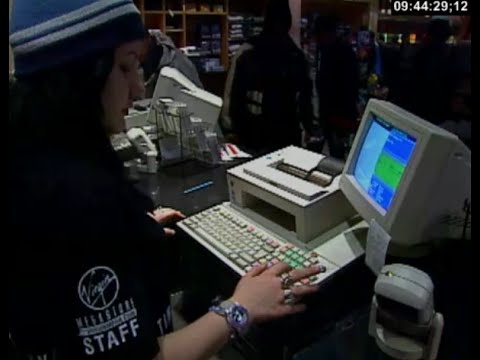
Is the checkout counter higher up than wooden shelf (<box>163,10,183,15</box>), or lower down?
lower down

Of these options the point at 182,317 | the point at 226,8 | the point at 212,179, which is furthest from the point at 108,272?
the point at 226,8

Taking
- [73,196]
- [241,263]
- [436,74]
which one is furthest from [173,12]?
[73,196]

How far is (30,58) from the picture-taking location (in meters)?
0.76

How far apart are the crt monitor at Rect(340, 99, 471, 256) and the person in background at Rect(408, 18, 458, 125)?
282cm

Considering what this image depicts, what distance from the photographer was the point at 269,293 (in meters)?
1.00

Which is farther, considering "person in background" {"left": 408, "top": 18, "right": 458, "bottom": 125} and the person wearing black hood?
"person in background" {"left": 408, "top": 18, "right": 458, "bottom": 125}

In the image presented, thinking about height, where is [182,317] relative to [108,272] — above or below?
below

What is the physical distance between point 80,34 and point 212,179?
1328 millimetres

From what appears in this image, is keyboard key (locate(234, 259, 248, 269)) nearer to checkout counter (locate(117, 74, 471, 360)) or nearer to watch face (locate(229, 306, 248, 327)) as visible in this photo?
checkout counter (locate(117, 74, 471, 360))

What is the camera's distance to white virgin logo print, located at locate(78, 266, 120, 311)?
738mm

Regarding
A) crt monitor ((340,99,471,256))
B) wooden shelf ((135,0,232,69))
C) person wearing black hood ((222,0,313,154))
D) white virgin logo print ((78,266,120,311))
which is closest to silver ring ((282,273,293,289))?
crt monitor ((340,99,471,256))

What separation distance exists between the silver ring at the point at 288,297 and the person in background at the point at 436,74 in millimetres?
3117

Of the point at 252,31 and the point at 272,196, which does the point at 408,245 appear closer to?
the point at 272,196

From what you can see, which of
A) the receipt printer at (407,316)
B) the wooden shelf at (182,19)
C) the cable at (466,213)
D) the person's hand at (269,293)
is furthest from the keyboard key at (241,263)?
the wooden shelf at (182,19)
